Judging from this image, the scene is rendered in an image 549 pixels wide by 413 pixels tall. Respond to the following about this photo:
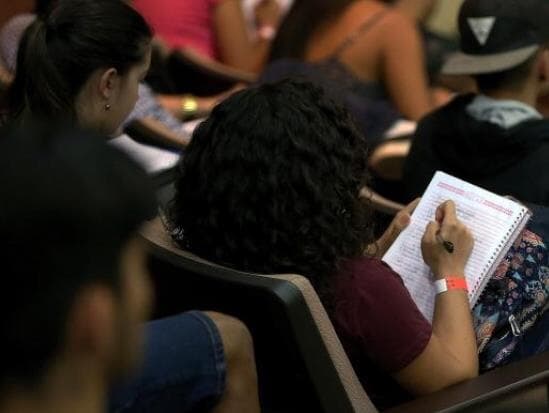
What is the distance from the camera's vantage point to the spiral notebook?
2045 mm

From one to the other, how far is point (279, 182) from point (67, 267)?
0.83 metres

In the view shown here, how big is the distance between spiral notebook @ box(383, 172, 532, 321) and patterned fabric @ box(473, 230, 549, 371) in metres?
0.06

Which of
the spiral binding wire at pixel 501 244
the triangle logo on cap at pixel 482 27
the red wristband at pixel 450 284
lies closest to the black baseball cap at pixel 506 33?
the triangle logo on cap at pixel 482 27

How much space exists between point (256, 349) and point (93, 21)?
3.02 feet

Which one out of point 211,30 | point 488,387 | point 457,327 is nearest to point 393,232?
point 457,327

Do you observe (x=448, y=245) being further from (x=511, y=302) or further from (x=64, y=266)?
(x=64, y=266)

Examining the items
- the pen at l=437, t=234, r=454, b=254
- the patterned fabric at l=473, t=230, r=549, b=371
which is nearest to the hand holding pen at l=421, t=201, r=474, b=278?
the pen at l=437, t=234, r=454, b=254

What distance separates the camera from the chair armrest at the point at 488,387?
183 cm

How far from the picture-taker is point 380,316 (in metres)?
1.84

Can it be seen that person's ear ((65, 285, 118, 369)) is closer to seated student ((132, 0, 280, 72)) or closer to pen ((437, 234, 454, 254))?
pen ((437, 234, 454, 254))

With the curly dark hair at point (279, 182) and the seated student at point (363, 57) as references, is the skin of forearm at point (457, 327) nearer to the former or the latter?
the curly dark hair at point (279, 182)

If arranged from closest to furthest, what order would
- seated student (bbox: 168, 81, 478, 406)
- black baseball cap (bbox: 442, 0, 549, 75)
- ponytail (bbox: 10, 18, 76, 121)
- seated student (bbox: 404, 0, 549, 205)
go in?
seated student (bbox: 168, 81, 478, 406)
ponytail (bbox: 10, 18, 76, 121)
seated student (bbox: 404, 0, 549, 205)
black baseball cap (bbox: 442, 0, 549, 75)

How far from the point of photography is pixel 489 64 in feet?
8.71

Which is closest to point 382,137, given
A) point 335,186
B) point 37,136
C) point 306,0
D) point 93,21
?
point 306,0
